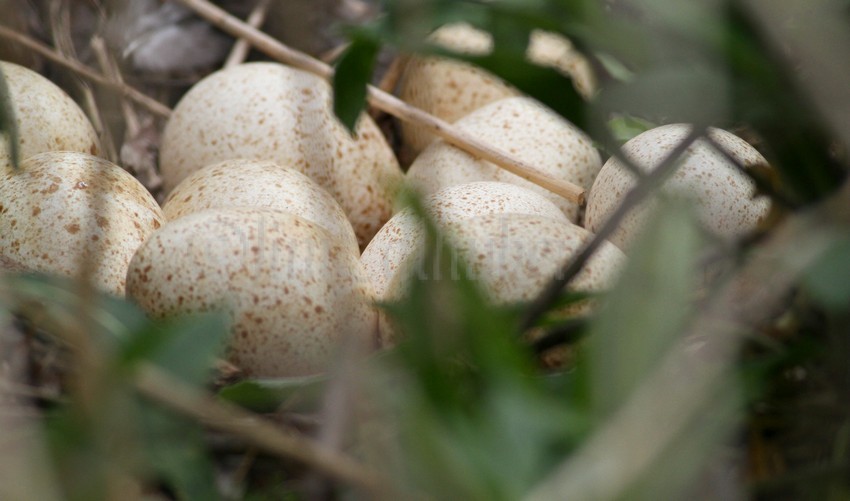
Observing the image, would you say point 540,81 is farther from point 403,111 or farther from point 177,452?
point 403,111

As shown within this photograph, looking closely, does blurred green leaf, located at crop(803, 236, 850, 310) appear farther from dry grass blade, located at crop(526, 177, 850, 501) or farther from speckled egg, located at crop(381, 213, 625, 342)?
speckled egg, located at crop(381, 213, 625, 342)

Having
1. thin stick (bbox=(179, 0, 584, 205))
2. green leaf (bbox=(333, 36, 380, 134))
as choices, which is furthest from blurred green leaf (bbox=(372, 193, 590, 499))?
thin stick (bbox=(179, 0, 584, 205))

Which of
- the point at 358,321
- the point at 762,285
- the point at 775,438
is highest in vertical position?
the point at 762,285

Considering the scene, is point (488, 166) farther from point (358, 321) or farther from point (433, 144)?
point (358, 321)

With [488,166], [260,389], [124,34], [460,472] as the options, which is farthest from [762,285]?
[124,34]

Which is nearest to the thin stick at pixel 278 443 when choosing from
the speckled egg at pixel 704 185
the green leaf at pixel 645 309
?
the green leaf at pixel 645 309

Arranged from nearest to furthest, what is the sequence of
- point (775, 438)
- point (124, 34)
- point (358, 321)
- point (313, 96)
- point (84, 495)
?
point (84, 495) → point (775, 438) → point (358, 321) → point (313, 96) → point (124, 34)

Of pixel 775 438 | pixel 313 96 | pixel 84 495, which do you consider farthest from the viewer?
pixel 313 96

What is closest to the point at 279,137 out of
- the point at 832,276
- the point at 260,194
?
the point at 260,194
